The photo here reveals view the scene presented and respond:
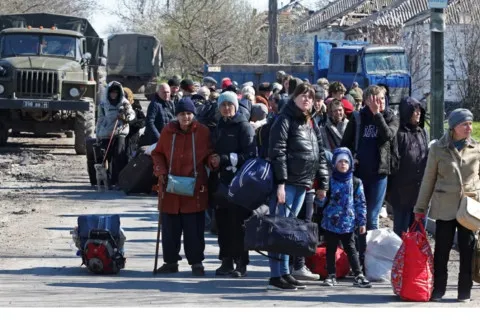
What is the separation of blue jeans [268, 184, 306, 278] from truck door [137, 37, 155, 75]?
1707 inches

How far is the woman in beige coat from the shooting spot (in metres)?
9.87

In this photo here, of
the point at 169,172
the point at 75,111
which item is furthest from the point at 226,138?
the point at 75,111

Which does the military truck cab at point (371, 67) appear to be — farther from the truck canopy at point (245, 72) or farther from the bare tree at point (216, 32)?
the bare tree at point (216, 32)

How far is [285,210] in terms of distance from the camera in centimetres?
1053

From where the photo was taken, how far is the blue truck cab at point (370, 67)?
1482 inches

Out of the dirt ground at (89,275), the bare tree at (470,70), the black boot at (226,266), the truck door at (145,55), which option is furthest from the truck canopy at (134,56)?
the black boot at (226,266)

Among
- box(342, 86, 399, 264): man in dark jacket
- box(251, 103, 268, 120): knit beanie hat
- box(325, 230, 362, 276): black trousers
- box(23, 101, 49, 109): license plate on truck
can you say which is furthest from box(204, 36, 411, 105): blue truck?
box(325, 230, 362, 276): black trousers

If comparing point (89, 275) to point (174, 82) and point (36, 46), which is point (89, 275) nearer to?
point (174, 82)

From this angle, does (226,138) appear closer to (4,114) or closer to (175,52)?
(4,114)

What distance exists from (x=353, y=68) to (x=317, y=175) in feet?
92.8

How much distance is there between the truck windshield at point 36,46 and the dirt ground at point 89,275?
24.6 ft

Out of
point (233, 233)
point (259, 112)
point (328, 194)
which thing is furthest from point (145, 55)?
point (328, 194)

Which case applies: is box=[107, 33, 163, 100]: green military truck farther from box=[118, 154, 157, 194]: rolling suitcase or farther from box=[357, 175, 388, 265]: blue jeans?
box=[357, 175, 388, 265]: blue jeans
